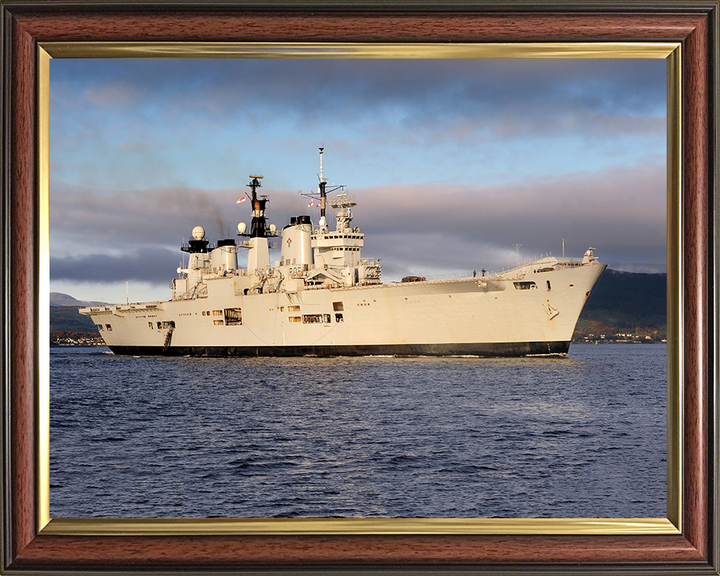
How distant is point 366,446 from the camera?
575 inches

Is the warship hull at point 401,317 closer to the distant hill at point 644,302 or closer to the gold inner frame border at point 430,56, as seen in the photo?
the distant hill at point 644,302


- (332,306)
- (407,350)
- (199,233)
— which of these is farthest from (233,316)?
(199,233)

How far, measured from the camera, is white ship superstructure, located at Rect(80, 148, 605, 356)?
34875mm

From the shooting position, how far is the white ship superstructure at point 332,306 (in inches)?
1373

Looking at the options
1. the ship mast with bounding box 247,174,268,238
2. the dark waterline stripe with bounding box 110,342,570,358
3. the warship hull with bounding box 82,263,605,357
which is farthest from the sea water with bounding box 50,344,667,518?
the ship mast with bounding box 247,174,268,238

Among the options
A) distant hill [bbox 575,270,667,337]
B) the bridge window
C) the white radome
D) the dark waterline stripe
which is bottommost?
the dark waterline stripe

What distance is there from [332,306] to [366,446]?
25.8 metres

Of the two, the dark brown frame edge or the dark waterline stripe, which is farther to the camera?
the dark waterline stripe

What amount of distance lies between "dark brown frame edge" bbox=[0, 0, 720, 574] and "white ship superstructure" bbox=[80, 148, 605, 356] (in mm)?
27042

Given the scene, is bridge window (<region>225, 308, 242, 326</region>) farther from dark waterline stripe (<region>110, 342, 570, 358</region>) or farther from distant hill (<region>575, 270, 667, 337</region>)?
distant hill (<region>575, 270, 667, 337</region>)

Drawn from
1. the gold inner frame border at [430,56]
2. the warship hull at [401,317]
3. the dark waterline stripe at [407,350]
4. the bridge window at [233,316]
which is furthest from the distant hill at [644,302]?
the bridge window at [233,316]

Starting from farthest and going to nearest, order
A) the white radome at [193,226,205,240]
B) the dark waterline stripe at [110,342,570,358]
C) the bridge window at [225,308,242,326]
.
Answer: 1. the white radome at [193,226,205,240]
2. the bridge window at [225,308,242,326]
3. the dark waterline stripe at [110,342,570,358]

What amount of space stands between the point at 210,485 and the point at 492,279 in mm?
25947

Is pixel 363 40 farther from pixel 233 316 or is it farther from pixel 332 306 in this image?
pixel 233 316
